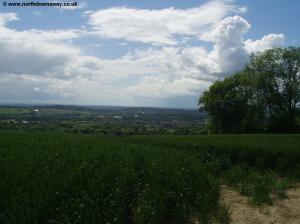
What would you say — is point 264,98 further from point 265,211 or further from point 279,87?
point 265,211

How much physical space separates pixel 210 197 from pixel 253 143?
12.0 m

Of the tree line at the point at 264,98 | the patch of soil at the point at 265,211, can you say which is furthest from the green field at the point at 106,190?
the tree line at the point at 264,98

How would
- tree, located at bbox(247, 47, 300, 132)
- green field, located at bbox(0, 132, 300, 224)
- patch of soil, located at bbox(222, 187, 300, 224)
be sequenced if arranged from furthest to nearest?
tree, located at bbox(247, 47, 300, 132) < patch of soil, located at bbox(222, 187, 300, 224) < green field, located at bbox(0, 132, 300, 224)

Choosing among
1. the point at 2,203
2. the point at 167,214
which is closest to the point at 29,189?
the point at 2,203

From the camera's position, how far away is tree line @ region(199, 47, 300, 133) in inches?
1929

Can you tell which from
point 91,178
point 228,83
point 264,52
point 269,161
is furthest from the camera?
point 228,83

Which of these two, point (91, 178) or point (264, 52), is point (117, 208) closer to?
point (91, 178)

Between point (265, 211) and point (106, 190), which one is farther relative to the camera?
point (265, 211)

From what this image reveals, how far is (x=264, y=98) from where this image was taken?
50844 mm

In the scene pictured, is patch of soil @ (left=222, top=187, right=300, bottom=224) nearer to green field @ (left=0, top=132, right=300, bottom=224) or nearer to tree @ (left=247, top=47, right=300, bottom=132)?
green field @ (left=0, top=132, right=300, bottom=224)

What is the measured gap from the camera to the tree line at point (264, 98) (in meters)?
49.0

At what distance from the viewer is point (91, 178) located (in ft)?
26.9

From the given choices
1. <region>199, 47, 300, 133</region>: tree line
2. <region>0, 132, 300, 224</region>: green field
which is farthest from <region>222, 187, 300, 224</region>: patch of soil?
<region>199, 47, 300, 133</region>: tree line

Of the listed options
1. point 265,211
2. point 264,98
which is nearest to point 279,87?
point 264,98
